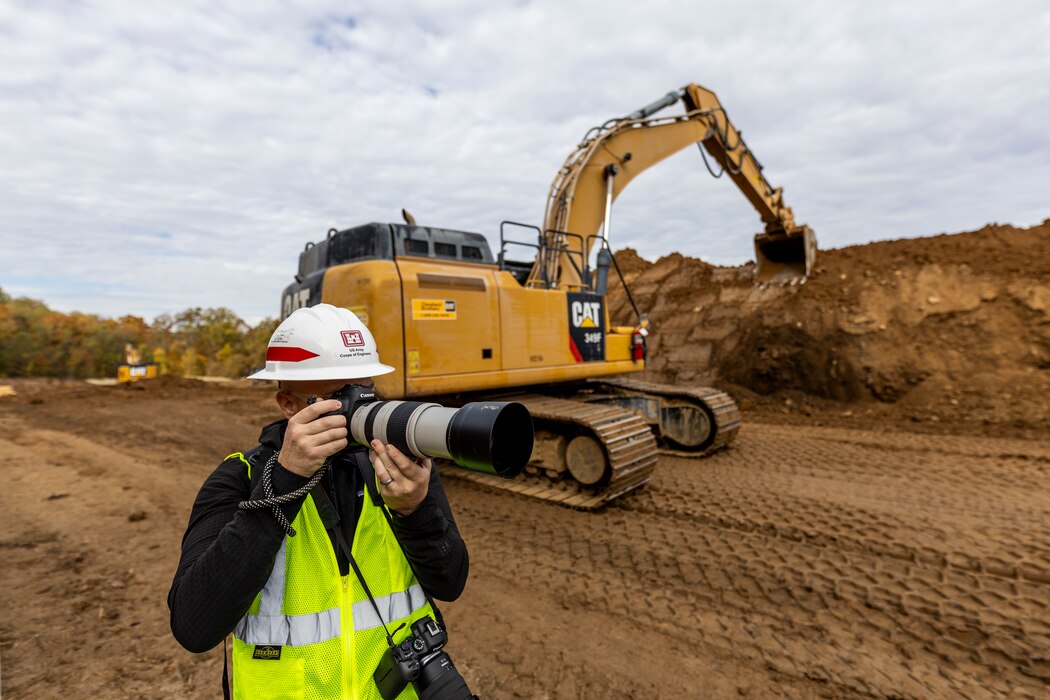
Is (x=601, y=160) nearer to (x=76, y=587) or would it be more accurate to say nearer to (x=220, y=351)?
(x=76, y=587)

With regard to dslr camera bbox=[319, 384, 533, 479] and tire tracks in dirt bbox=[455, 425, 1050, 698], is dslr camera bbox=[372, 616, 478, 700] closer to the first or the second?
dslr camera bbox=[319, 384, 533, 479]

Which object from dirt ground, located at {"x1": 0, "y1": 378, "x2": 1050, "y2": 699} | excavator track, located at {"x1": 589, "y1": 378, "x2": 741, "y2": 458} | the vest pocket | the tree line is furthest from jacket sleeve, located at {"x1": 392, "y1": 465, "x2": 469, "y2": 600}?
the tree line

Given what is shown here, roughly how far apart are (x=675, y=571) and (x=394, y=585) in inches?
124

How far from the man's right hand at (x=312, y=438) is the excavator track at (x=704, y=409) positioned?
6.84m

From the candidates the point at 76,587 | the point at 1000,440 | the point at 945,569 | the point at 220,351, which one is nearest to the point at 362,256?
the point at 76,587

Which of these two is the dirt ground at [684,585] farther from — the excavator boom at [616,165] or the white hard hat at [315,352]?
the excavator boom at [616,165]

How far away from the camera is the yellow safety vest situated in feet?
4.49

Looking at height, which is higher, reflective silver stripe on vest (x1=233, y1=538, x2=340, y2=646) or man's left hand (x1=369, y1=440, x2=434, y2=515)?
man's left hand (x1=369, y1=440, x2=434, y2=515)

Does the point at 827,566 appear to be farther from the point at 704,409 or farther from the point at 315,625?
the point at 315,625

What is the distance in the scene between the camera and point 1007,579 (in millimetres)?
3867

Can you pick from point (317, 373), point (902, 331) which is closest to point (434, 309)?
point (317, 373)

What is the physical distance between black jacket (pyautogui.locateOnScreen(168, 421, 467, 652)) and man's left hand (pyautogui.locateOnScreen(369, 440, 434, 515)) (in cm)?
12

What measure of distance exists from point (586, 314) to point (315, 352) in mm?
5673

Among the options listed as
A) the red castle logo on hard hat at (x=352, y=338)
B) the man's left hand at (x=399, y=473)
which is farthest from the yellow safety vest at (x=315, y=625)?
the red castle logo on hard hat at (x=352, y=338)
